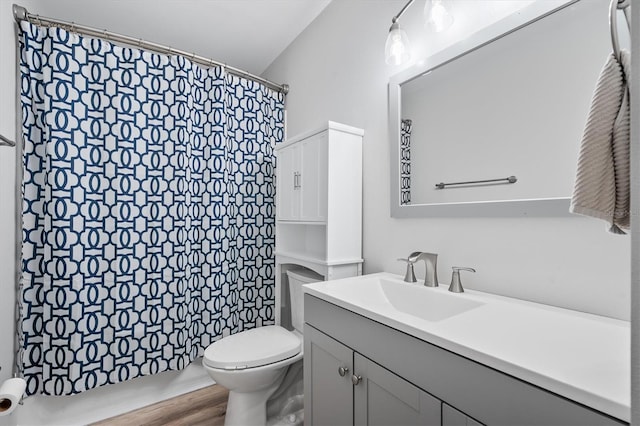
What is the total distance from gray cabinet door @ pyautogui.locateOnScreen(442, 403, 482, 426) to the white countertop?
140 mm

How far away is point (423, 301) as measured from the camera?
1.19 meters

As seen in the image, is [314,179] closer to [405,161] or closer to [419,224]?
[405,161]

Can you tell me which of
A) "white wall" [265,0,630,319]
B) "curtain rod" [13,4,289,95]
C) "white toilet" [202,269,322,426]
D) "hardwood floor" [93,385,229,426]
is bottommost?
"hardwood floor" [93,385,229,426]

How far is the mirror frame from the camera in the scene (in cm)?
96

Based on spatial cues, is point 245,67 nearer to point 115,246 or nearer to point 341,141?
point 341,141

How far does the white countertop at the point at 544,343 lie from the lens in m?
0.53

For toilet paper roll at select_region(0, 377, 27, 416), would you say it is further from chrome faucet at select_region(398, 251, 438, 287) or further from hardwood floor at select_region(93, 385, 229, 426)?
chrome faucet at select_region(398, 251, 438, 287)

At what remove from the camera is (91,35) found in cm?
178

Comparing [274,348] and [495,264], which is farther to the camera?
[274,348]

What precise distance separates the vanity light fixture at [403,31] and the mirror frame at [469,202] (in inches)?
3.4

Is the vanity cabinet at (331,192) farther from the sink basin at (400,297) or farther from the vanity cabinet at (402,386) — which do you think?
the vanity cabinet at (402,386)

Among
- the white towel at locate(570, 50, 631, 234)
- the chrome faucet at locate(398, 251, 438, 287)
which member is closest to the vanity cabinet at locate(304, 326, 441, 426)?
the chrome faucet at locate(398, 251, 438, 287)

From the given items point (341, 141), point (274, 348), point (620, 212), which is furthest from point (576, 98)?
point (274, 348)

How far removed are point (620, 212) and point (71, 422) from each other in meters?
2.57
